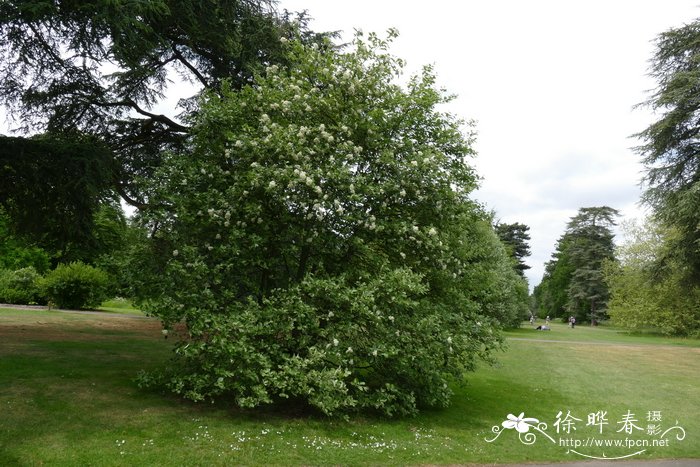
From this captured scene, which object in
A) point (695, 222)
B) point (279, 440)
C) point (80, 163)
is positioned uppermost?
point (695, 222)

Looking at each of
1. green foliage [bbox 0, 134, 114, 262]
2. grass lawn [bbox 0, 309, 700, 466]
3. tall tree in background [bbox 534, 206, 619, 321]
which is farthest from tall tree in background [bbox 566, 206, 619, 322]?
green foliage [bbox 0, 134, 114, 262]

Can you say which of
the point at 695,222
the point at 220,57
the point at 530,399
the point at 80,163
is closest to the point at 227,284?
the point at 80,163

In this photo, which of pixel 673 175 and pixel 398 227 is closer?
pixel 398 227

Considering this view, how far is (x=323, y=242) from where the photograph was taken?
9445 mm

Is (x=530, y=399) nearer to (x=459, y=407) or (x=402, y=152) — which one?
(x=459, y=407)

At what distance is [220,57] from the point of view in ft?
42.7

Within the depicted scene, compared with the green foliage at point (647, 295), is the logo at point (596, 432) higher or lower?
lower

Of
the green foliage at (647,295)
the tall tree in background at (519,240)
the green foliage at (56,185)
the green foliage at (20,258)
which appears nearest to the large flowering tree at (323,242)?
the green foliage at (56,185)

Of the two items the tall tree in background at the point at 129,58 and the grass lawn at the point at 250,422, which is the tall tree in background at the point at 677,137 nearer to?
the grass lawn at the point at 250,422

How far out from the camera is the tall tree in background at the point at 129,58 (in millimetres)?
8930

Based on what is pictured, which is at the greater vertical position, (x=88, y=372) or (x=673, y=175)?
(x=673, y=175)

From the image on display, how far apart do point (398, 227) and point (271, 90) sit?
3504 mm

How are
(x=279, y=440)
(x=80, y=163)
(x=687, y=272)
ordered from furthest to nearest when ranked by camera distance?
(x=687, y=272), (x=80, y=163), (x=279, y=440)

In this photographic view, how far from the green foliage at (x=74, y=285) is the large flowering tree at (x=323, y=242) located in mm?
19647
